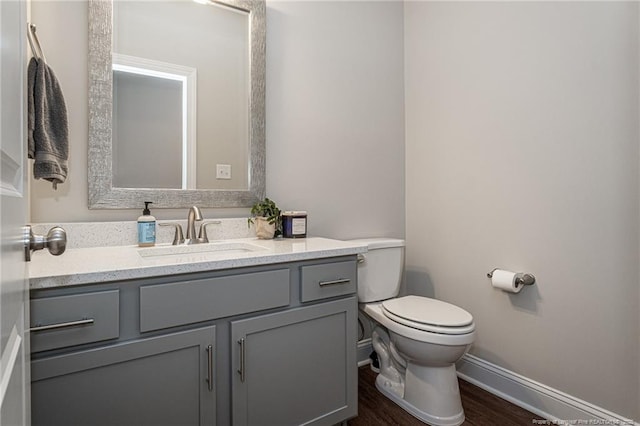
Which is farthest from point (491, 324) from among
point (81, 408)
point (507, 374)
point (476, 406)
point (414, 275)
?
point (81, 408)

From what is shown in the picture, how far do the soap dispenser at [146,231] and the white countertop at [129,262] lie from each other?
4 cm

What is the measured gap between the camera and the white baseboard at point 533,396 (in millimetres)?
1453

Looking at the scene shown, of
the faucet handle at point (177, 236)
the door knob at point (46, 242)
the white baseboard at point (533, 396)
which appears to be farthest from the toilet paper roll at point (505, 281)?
the door knob at point (46, 242)

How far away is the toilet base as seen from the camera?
1549 mm

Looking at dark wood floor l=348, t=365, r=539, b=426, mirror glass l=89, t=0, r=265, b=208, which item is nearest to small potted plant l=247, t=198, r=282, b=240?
mirror glass l=89, t=0, r=265, b=208

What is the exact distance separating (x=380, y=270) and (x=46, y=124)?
158 centimetres

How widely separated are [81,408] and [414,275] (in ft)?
6.21

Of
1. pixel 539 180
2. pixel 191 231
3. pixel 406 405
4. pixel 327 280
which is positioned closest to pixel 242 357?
pixel 327 280

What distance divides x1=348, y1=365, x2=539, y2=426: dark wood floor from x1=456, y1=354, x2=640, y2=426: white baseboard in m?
0.04

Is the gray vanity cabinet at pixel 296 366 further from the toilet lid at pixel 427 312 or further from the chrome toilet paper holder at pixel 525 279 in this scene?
the chrome toilet paper holder at pixel 525 279

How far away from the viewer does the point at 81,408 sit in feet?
3.03

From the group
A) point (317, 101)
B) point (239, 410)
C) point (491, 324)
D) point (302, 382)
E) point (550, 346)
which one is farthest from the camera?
point (317, 101)

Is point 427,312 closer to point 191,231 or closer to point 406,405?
point 406,405

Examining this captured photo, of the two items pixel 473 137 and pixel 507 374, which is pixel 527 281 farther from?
pixel 473 137
